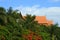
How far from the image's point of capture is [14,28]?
128ft

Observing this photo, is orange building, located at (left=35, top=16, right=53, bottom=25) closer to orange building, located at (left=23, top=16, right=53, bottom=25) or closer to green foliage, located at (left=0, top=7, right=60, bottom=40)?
orange building, located at (left=23, top=16, right=53, bottom=25)

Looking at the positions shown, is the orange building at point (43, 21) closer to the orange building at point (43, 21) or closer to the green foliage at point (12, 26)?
the orange building at point (43, 21)

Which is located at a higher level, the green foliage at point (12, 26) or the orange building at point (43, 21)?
→ the orange building at point (43, 21)

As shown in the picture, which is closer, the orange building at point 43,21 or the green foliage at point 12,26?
the green foliage at point 12,26

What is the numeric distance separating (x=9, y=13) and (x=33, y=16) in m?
8.14

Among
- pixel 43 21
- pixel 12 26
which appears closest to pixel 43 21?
pixel 43 21

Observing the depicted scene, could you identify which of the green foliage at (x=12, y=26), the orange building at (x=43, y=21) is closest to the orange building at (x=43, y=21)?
the orange building at (x=43, y=21)

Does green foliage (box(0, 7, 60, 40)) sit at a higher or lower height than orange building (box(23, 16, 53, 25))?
lower

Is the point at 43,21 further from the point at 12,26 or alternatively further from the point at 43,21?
the point at 12,26

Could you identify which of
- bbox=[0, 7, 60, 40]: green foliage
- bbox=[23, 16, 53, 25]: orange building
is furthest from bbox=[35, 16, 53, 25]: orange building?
bbox=[0, 7, 60, 40]: green foliage

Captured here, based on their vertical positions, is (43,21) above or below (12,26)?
above

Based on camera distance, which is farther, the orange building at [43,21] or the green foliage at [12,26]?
the orange building at [43,21]

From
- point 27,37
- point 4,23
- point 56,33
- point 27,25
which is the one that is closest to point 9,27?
point 4,23

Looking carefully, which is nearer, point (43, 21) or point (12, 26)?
point (12, 26)
